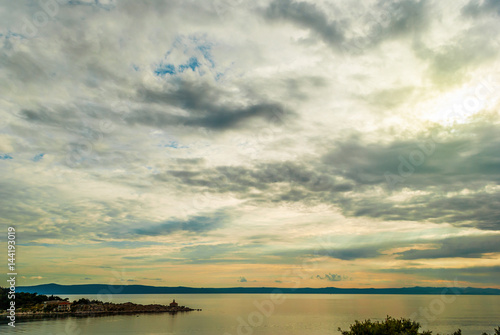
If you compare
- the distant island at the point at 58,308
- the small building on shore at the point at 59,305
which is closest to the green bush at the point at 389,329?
the distant island at the point at 58,308

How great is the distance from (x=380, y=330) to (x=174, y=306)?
184m

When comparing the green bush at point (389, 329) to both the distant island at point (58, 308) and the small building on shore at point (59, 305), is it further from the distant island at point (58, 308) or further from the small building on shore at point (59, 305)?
the small building on shore at point (59, 305)

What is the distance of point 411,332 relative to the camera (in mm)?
38344

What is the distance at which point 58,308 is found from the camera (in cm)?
16838

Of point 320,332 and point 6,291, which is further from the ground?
point 6,291

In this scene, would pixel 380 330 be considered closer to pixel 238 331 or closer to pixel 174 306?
pixel 238 331

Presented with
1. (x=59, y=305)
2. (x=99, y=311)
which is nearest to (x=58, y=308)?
(x=59, y=305)

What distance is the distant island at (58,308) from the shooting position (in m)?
156

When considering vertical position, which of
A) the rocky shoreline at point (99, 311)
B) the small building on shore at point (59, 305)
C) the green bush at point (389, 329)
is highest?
the green bush at point (389, 329)

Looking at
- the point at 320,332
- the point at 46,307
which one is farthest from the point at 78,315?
the point at 320,332

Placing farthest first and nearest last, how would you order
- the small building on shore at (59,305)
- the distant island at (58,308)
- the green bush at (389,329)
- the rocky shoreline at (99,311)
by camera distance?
the small building on shore at (59,305) → the rocky shoreline at (99,311) → the distant island at (58,308) → the green bush at (389,329)

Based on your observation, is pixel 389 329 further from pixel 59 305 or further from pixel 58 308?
pixel 59 305

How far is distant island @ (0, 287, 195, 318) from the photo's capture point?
511 ft

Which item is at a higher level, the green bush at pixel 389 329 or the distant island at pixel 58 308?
the green bush at pixel 389 329
